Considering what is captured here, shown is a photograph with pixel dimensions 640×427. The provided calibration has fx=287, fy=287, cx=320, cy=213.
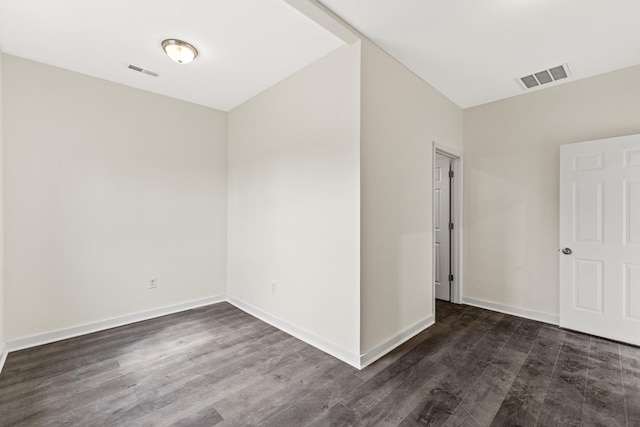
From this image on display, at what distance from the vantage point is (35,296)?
285cm

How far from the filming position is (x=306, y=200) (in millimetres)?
2955

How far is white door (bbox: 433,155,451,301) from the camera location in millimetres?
4242

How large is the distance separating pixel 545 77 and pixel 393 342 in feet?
10.8

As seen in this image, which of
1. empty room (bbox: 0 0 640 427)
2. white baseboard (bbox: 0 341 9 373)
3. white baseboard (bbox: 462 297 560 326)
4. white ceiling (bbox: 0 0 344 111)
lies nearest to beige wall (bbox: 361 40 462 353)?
empty room (bbox: 0 0 640 427)

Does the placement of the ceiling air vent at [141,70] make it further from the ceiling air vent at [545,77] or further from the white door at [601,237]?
the white door at [601,237]

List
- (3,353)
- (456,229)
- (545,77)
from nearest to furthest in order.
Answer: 1. (3,353)
2. (545,77)
3. (456,229)

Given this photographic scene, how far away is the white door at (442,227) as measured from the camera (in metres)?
4.24

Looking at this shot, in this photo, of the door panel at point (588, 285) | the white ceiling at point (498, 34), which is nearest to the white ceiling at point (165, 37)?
the white ceiling at point (498, 34)

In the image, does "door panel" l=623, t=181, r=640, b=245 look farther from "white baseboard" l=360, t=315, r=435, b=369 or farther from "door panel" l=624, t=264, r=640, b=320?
"white baseboard" l=360, t=315, r=435, b=369

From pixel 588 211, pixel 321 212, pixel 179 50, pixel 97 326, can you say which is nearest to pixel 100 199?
pixel 97 326

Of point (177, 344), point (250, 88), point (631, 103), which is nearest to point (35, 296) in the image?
point (177, 344)

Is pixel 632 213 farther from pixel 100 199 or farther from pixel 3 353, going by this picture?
pixel 3 353

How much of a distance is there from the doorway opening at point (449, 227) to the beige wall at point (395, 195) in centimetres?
77

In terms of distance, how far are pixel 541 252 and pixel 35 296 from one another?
5.57 metres
